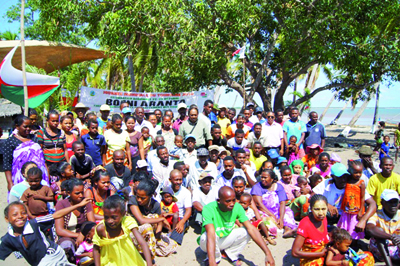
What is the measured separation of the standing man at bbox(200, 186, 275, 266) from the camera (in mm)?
3812

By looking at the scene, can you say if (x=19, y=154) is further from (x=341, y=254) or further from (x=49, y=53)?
(x=49, y=53)

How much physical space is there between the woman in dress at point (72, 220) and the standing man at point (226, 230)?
5.03 ft

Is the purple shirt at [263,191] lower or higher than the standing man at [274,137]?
lower

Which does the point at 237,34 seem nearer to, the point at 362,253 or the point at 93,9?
the point at 93,9

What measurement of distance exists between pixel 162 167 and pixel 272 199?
191 centimetres

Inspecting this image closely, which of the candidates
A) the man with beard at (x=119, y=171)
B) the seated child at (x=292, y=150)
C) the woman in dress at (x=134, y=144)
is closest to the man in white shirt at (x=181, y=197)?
the man with beard at (x=119, y=171)

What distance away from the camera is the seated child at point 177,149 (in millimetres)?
6135

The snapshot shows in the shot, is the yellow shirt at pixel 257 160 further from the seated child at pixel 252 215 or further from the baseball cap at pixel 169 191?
the baseball cap at pixel 169 191

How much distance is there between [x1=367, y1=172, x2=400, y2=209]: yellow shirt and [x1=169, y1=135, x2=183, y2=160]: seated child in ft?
10.4

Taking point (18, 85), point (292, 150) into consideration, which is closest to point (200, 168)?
point (292, 150)

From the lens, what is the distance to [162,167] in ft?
18.6

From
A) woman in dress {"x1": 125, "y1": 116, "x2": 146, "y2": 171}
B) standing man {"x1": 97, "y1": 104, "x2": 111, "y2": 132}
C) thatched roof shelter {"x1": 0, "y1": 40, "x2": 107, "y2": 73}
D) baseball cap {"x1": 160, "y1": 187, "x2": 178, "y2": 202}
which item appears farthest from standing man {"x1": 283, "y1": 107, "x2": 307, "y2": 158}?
thatched roof shelter {"x1": 0, "y1": 40, "x2": 107, "y2": 73}

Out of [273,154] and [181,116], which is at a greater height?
[181,116]

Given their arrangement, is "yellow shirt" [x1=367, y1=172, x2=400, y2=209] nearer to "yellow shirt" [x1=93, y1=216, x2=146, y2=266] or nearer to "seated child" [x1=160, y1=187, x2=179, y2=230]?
"seated child" [x1=160, y1=187, x2=179, y2=230]
